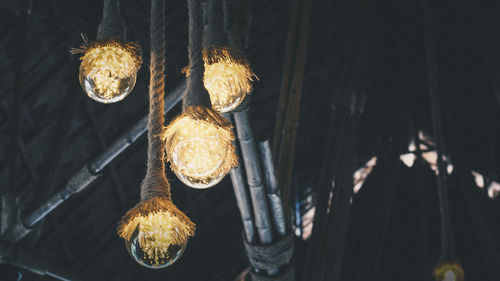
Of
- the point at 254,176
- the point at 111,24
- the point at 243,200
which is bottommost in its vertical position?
the point at 243,200

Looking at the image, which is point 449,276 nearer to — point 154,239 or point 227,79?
point 227,79

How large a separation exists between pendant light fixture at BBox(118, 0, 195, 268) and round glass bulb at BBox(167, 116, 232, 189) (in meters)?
0.04

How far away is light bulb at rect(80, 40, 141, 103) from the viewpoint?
159 centimetres

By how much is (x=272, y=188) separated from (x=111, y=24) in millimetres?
1875

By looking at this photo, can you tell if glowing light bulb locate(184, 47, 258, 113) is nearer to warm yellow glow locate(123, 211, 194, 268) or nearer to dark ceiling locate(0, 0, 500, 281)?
warm yellow glow locate(123, 211, 194, 268)

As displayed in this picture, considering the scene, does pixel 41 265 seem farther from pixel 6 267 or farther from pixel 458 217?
pixel 458 217

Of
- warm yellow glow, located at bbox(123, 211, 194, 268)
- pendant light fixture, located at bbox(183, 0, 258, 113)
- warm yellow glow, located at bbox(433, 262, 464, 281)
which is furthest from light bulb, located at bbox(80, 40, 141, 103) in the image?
warm yellow glow, located at bbox(433, 262, 464, 281)

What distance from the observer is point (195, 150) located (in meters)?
1.33

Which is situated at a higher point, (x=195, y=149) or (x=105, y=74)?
(x=105, y=74)

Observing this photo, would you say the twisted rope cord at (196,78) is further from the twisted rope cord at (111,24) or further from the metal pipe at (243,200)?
the metal pipe at (243,200)

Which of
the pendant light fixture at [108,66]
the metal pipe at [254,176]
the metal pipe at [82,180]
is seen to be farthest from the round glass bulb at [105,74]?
the metal pipe at [82,180]

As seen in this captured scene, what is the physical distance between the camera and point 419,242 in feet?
34.7

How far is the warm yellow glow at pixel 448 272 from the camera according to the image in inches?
174

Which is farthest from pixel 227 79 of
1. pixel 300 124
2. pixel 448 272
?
pixel 300 124
